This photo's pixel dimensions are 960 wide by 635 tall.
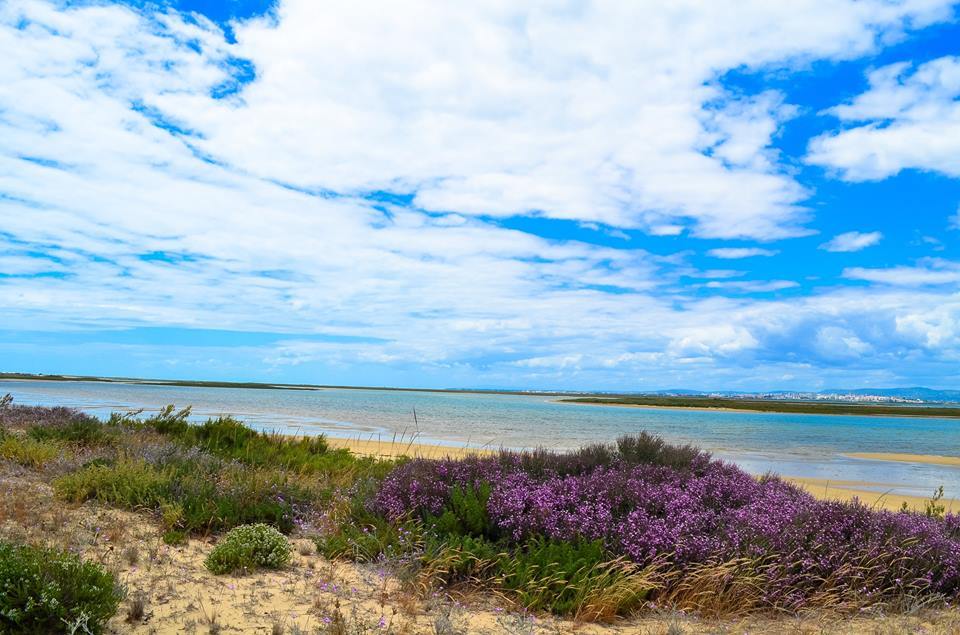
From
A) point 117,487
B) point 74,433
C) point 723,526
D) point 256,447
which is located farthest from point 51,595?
point 74,433

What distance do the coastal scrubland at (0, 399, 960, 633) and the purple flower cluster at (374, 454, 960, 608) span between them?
25 millimetres

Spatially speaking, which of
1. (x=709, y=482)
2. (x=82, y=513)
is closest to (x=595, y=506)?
(x=709, y=482)

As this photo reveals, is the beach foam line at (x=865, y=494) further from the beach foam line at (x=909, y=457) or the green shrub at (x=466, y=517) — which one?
the beach foam line at (x=909, y=457)

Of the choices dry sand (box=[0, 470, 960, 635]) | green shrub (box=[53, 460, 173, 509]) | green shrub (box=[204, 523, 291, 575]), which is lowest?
dry sand (box=[0, 470, 960, 635])

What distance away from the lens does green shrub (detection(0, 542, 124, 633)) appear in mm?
4281

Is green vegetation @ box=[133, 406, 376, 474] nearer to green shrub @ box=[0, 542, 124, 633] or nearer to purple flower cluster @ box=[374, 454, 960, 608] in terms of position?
purple flower cluster @ box=[374, 454, 960, 608]

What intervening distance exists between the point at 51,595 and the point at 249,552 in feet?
6.78

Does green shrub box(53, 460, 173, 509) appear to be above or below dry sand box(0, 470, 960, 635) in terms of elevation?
above

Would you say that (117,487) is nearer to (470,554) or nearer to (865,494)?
(470,554)

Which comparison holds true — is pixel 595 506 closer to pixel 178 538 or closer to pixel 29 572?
pixel 178 538

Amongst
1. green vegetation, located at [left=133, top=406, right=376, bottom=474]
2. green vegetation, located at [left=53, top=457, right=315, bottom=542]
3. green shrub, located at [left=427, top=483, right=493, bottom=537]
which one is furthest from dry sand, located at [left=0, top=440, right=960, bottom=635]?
green vegetation, located at [left=133, top=406, right=376, bottom=474]

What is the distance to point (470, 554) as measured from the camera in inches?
244

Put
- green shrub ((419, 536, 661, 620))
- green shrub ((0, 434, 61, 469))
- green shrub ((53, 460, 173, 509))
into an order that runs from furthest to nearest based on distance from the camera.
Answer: green shrub ((0, 434, 61, 469)) → green shrub ((53, 460, 173, 509)) → green shrub ((419, 536, 661, 620))

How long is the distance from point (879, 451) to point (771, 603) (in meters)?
32.2
